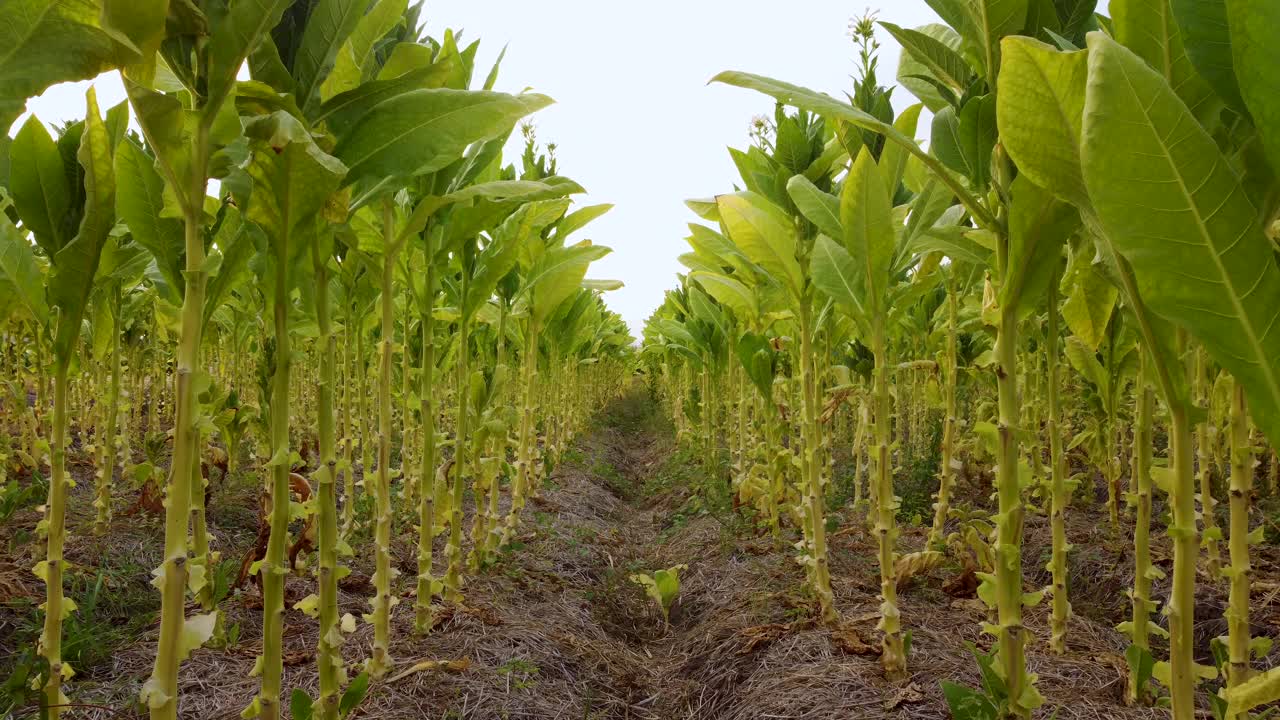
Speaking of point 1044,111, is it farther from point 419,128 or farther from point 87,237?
point 87,237

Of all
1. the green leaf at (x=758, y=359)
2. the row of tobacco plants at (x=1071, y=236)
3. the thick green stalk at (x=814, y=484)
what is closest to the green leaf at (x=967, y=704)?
the row of tobacco plants at (x=1071, y=236)

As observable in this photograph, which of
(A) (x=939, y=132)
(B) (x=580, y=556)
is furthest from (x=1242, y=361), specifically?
(B) (x=580, y=556)

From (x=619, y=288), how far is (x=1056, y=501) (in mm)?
2766

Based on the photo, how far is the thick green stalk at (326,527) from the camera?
1.97 meters

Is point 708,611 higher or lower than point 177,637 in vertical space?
lower

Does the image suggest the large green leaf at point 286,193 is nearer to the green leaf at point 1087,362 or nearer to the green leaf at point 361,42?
the green leaf at point 361,42

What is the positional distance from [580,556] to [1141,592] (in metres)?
3.43

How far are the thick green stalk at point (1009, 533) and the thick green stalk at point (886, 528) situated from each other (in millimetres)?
709

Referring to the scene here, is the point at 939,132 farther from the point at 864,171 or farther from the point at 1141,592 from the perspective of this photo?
the point at 1141,592

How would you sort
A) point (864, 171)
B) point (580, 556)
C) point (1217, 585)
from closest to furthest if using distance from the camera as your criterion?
point (864, 171) < point (1217, 585) < point (580, 556)

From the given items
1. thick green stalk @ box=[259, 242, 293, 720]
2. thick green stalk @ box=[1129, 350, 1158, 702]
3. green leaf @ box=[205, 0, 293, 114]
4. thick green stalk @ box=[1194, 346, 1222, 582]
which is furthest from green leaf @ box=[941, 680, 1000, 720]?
green leaf @ box=[205, 0, 293, 114]

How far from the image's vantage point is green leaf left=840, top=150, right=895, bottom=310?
2.40 metres

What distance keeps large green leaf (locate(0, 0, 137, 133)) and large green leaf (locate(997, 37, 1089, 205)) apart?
1497 millimetres

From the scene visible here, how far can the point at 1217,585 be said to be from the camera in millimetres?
3654
